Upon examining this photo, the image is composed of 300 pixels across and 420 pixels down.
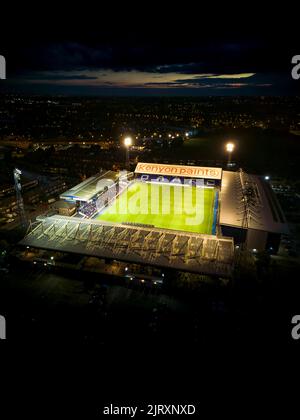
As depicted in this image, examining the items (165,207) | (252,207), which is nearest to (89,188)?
(165,207)

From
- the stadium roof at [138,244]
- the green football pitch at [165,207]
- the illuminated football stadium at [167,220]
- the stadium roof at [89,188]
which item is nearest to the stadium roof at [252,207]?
the illuminated football stadium at [167,220]

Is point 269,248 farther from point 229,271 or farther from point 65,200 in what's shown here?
point 65,200

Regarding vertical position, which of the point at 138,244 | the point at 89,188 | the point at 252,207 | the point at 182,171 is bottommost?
the point at 138,244

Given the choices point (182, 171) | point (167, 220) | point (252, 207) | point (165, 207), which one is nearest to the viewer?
point (167, 220)

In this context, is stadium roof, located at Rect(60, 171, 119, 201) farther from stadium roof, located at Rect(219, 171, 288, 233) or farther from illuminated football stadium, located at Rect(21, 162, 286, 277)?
stadium roof, located at Rect(219, 171, 288, 233)

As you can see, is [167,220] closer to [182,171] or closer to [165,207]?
[165,207]

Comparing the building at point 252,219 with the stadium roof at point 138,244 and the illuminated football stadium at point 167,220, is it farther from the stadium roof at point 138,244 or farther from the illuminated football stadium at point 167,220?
the stadium roof at point 138,244
